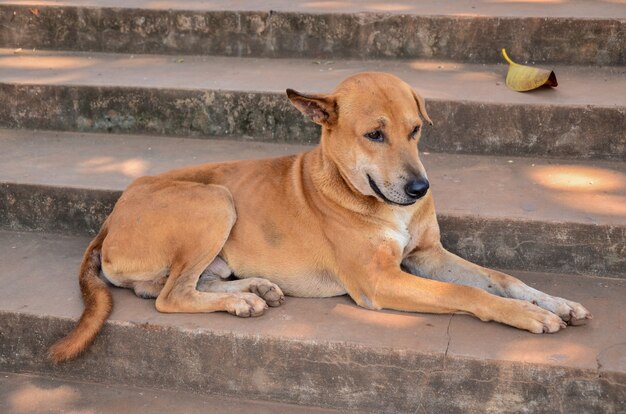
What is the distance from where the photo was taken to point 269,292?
430 cm

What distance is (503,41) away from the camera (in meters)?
6.04

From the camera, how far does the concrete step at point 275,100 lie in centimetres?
527

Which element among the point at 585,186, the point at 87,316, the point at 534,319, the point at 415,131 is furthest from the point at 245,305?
the point at 585,186

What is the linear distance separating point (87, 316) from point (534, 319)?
2.16 m

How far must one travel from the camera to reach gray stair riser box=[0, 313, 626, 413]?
12.1ft

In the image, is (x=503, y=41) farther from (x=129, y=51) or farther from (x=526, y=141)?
(x=129, y=51)

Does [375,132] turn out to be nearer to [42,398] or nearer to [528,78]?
[528,78]

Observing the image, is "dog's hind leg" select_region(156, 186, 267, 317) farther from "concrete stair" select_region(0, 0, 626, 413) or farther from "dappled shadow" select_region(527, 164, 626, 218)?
"dappled shadow" select_region(527, 164, 626, 218)

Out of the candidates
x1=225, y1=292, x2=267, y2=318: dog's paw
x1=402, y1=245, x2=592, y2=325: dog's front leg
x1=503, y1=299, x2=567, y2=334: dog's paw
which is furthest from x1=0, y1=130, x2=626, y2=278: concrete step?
x1=225, y1=292, x2=267, y2=318: dog's paw

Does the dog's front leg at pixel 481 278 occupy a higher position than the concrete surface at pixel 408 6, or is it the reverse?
the concrete surface at pixel 408 6

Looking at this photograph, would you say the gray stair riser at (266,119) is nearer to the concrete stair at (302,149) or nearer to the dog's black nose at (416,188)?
the concrete stair at (302,149)

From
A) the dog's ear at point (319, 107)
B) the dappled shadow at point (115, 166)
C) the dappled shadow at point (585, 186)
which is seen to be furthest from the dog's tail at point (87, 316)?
the dappled shadow at point (585, 186)

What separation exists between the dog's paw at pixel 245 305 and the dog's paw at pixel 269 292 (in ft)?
0.28

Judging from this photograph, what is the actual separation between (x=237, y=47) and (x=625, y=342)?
3.94 metres
